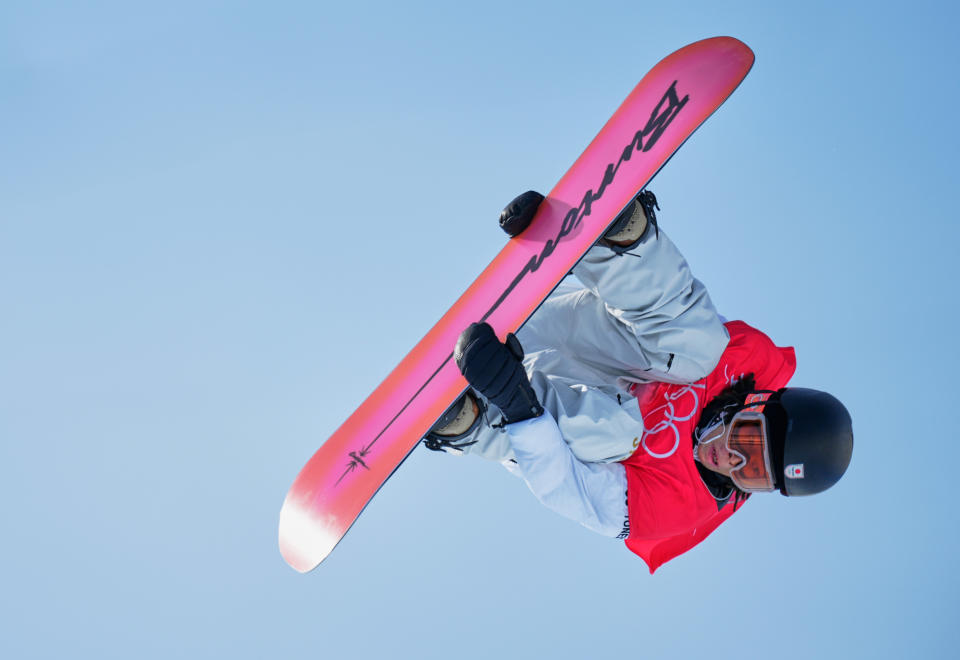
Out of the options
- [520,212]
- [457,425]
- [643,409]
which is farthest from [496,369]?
[643,409]

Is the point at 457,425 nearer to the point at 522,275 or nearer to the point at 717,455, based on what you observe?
the point at 522,275

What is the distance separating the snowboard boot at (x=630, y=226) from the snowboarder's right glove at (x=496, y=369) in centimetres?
48

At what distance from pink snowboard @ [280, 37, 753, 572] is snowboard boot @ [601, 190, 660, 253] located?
0.04 meters

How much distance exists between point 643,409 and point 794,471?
530 mm

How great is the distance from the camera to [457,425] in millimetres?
2432

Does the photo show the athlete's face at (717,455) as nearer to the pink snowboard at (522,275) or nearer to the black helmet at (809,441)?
the black helmet at (809,441)

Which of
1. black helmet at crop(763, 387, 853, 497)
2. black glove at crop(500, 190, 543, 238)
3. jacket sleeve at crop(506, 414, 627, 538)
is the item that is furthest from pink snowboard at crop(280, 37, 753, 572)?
black helmet at crop(763, 387, 853, 497)

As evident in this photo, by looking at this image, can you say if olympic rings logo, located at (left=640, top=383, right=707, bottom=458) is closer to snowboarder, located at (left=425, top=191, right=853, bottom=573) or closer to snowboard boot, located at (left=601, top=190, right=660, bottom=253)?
snowboarder, located at (left=425, top=191, right=853, bottom=573)

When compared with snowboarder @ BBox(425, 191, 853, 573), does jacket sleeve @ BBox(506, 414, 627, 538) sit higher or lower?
lower

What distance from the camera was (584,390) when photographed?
8.01 feet

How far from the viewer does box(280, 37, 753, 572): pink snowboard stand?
2375 millimetres

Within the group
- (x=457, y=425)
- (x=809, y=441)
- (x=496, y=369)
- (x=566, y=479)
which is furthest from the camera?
(x=809, y=441)

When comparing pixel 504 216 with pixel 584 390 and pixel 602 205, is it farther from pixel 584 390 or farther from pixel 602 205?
pixel 584 390

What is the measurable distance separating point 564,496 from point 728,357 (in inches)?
33.5
